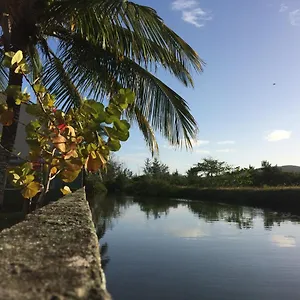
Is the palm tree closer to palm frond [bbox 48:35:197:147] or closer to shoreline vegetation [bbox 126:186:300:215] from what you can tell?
palm frond [bbox 48:35:197:147]

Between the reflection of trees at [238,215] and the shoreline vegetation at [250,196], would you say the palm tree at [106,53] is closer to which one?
the reflection of trees at [238,215]

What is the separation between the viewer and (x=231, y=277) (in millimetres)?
7191

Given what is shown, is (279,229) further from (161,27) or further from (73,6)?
(73,6)

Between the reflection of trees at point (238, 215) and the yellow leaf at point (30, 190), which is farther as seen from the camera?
the reflection of trees at point (238, 215)

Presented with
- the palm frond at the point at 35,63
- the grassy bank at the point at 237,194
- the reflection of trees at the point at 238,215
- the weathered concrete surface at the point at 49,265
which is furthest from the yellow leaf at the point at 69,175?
the grassy bank at the point at 237,194

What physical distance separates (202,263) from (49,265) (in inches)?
302

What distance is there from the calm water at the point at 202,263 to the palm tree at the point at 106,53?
2.57 metres

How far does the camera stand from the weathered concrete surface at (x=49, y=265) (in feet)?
2.90

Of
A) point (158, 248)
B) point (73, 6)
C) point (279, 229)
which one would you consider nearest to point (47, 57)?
point (73, 6)

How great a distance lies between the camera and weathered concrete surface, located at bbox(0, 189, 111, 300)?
0.88 m

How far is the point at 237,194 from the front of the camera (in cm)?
2897

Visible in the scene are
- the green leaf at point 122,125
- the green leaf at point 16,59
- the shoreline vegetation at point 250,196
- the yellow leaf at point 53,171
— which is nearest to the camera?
the green leaf at point 122,125

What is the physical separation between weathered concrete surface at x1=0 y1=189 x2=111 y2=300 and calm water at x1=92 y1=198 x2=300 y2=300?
4837 mm

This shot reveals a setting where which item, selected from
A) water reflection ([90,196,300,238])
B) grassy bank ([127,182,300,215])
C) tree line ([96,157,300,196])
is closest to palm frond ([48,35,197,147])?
water reflection ([90,196,300,238])
